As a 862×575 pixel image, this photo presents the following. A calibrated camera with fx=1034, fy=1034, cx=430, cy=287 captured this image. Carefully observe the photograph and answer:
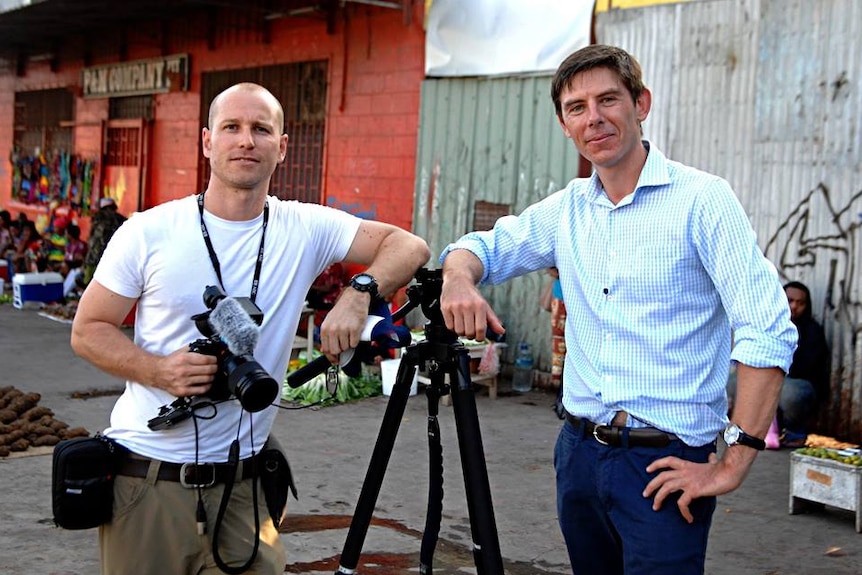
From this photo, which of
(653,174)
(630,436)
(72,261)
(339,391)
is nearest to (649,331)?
(630,436)

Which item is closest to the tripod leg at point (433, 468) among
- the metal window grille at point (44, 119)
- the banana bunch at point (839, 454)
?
the banana bunch at point (839, 454)

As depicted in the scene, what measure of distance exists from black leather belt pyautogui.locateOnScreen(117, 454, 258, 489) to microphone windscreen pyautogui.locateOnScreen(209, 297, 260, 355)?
468 mm

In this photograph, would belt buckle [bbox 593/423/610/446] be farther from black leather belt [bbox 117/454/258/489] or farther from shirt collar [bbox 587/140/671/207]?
black leather belt [bbox 117/454/258/489]

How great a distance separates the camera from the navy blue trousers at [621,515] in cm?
272

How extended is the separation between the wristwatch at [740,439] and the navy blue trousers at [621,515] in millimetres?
171

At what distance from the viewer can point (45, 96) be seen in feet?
69.8

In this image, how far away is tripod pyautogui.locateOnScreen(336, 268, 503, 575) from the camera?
2.81 metres

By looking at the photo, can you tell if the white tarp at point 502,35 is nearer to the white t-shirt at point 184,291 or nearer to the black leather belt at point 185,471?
the white t-shirt at point 184,291

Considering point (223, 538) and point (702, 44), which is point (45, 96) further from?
point (223, 538)

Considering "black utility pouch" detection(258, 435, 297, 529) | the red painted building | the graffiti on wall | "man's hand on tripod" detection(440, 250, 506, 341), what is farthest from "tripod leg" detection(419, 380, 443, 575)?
the red painted building

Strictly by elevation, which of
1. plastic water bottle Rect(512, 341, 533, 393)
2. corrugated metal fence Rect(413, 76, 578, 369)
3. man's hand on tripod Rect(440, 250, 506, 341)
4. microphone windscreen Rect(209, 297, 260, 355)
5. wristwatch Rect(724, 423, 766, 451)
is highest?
corrugated metal fence Rect(413, 76, 578, 369)

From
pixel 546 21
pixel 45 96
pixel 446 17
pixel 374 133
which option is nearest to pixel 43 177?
pixel 45 96

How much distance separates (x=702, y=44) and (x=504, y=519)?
15.9ft

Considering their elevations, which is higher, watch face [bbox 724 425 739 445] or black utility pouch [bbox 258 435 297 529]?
watch face [bbox 724 425 739 445]
